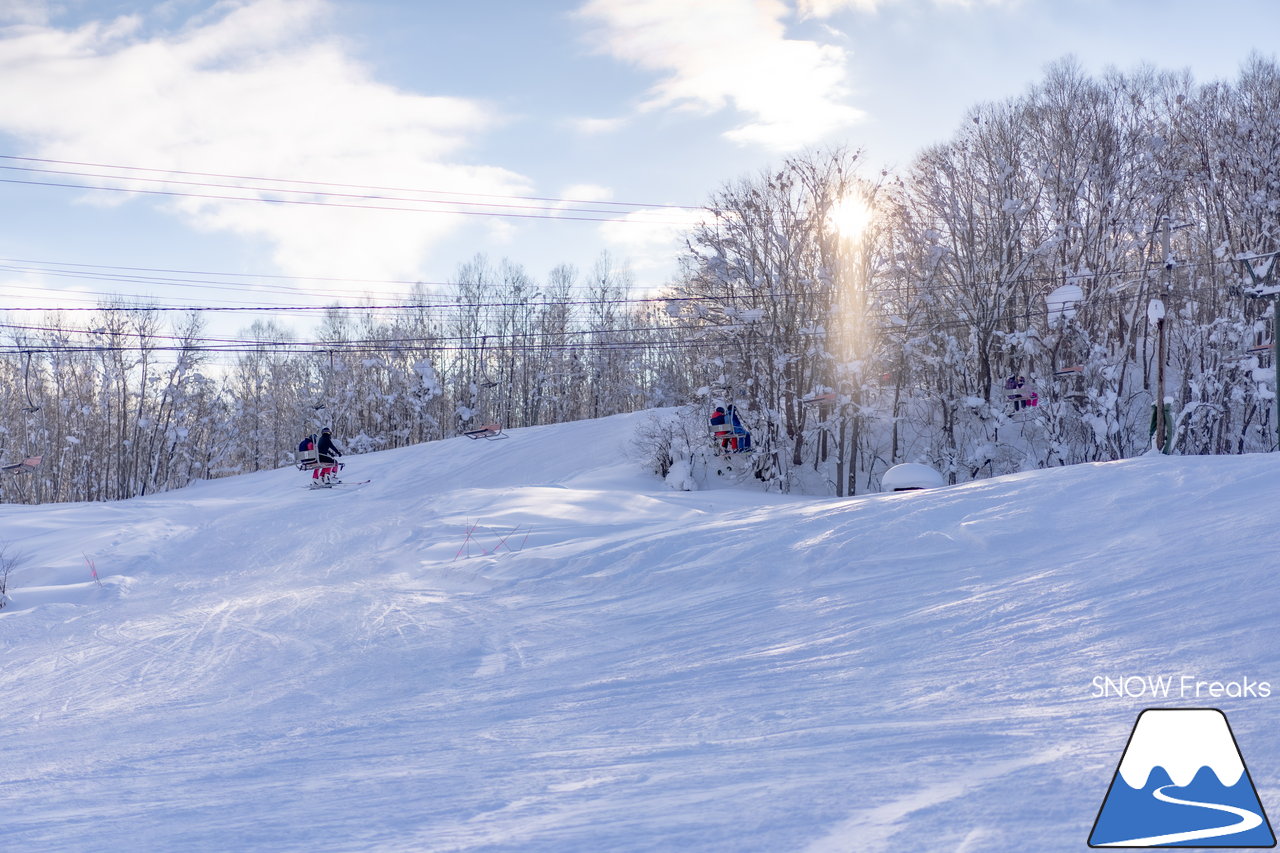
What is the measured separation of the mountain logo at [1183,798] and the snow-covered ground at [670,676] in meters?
0.13

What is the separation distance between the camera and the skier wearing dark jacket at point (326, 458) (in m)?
24.0

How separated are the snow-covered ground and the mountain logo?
125mm

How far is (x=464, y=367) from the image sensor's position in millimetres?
52781

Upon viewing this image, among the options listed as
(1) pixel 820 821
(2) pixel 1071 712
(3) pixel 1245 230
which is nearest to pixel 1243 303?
(3) pixel 1245 230

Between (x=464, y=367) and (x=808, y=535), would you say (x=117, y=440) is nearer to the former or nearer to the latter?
(x=464, y=367)

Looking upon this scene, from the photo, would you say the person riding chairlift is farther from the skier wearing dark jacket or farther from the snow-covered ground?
the snow-covered ground

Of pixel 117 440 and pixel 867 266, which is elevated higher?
pixel 867 266

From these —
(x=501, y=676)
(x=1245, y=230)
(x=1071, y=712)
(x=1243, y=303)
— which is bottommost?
(x=501, y=676)

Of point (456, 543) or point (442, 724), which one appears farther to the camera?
point (456, 543)

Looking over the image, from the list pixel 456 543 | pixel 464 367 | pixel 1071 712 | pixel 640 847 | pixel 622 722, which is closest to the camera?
pixel 640 847

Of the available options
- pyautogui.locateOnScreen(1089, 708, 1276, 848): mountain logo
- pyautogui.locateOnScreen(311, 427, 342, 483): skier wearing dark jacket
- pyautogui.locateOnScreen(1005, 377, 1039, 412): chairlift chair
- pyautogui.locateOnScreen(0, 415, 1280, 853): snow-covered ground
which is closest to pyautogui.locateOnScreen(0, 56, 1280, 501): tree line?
pyautogui.locateOnScreen(1005, 377, 1039, 412): chairlift chair

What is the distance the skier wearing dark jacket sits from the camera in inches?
946

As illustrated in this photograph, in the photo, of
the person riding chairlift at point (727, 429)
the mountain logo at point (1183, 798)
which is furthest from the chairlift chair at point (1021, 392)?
the mountain logo at point (1183, 798)

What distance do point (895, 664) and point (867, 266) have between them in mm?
24076
